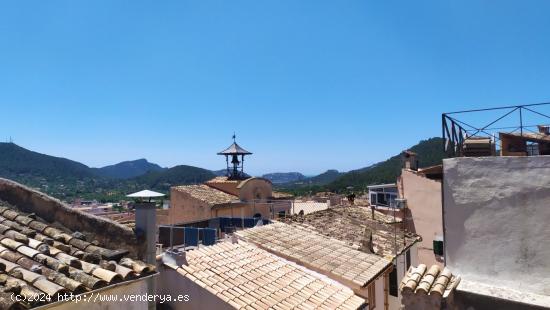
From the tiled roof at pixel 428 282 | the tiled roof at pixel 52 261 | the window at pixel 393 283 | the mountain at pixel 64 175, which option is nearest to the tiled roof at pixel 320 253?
the window at pixel 393 283

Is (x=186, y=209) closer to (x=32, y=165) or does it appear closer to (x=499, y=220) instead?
(x=499, y=220)

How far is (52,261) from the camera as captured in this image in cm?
518

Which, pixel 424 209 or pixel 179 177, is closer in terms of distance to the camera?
pixel 424 209

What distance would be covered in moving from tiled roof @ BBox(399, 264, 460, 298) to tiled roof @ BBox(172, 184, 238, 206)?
1911cm

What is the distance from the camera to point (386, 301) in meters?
12.5

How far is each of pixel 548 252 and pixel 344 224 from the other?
37.6 feet

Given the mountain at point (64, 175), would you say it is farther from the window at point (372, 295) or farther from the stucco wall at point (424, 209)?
the window at point (372, 295)

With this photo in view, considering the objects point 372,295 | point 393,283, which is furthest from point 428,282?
point 393,283

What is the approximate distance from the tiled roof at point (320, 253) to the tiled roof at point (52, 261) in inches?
231

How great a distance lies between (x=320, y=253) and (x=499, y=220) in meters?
6.28

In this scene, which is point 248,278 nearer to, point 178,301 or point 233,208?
point 178,301

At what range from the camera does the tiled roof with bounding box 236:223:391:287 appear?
1066cm

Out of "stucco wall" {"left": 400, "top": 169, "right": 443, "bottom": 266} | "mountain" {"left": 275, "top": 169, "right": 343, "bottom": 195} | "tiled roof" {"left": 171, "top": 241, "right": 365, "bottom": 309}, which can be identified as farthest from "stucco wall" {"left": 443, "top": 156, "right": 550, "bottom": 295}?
"mountain" {"left": 275, "top": 169, "right": 343, "bottom": 195}

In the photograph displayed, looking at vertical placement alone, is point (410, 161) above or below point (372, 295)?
above
